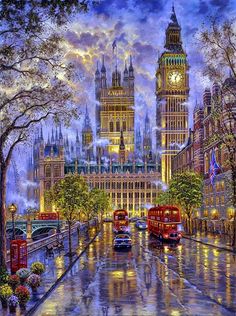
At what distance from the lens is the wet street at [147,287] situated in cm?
2398

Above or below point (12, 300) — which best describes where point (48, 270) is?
below

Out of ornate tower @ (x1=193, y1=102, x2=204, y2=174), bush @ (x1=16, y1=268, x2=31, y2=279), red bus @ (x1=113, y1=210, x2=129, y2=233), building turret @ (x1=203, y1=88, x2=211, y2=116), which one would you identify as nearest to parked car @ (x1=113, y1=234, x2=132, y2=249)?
bush @ (x1=16, y1=268, x2=31, y2=279)

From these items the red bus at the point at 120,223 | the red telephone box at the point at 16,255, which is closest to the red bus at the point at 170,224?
the red bus at the point at 120,223

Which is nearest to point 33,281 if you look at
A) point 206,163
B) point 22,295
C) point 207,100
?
point 22,295

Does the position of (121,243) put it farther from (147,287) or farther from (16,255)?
(147,287)

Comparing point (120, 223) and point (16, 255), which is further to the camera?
point (120, 223)

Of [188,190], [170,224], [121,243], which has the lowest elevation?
[121,243]

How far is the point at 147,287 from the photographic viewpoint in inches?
1193

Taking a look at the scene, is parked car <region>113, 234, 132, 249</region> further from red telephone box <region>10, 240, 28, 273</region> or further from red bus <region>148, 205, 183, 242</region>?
red telephone box <region>10, 240, 28, 273</region>

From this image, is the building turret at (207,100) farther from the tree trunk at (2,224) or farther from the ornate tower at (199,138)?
the tree trunk at (2,224)

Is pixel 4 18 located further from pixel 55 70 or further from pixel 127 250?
pixel 127 250

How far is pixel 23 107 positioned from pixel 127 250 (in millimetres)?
31149

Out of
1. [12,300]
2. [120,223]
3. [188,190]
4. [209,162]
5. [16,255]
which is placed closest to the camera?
[12,300]

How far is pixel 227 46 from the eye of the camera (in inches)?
1641
